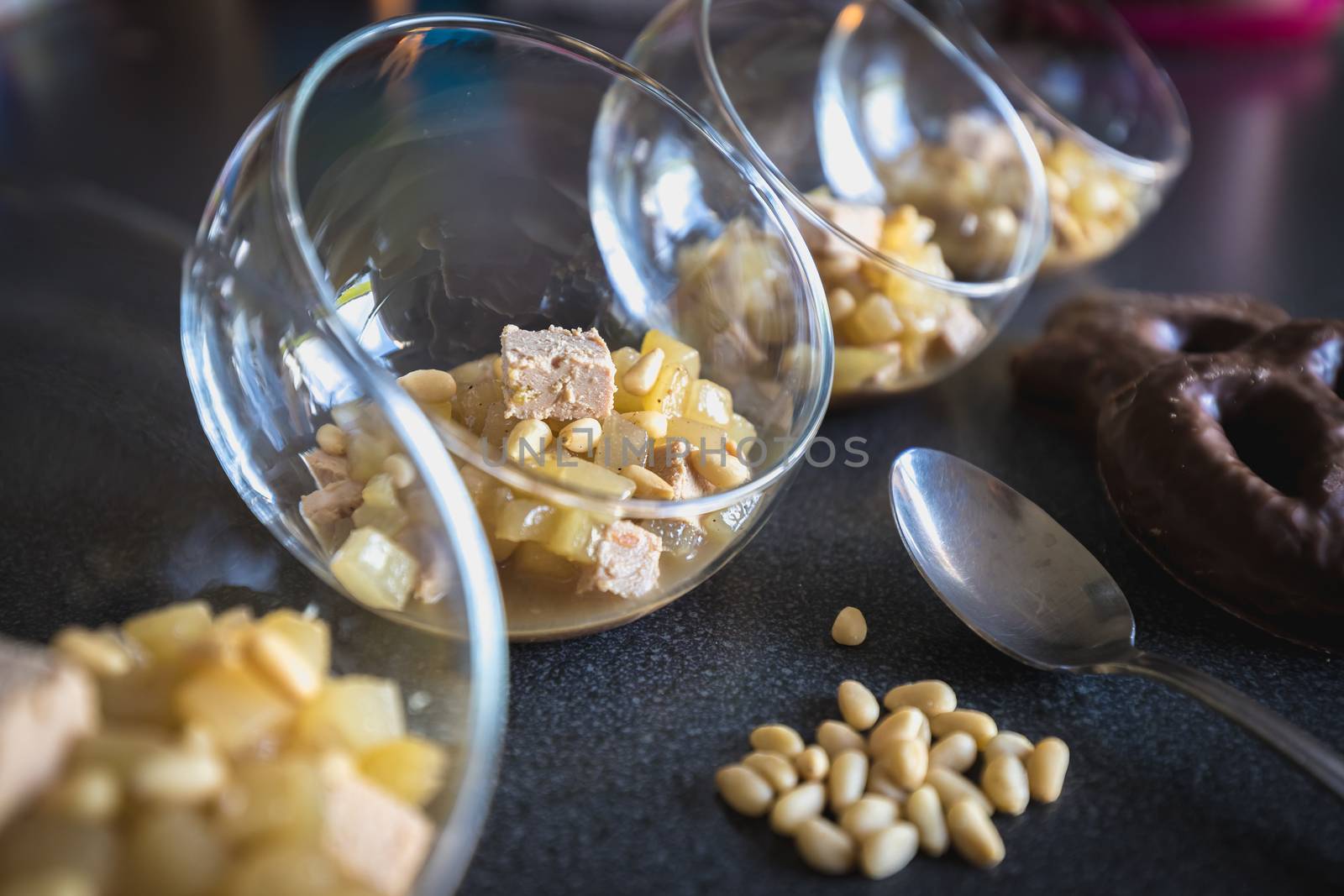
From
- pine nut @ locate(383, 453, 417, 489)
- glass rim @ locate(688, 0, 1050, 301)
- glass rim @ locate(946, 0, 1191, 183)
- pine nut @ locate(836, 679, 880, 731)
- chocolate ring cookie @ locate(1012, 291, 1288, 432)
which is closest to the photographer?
pine nut @ locate(383, 453, 417, 489)

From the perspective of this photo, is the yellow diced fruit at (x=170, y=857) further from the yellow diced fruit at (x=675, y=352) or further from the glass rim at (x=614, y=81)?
the yellow diced fruit at (x=675, y=352)

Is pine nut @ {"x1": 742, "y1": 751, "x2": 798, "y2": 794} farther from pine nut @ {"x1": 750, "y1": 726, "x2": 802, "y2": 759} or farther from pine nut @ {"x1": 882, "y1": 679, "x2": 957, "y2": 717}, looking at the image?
pine nut @ {"x1": 882, "y1": 679, "x2": 957, "y2": 717}

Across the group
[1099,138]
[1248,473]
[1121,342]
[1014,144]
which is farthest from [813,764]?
[1099,138]

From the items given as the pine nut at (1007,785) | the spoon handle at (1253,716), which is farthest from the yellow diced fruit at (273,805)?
the spoon handle at (1253,716)

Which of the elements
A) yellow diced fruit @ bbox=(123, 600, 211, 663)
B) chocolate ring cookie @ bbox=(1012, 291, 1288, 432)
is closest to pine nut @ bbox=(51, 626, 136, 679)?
yellow diced fruit @ bbox=(123, 600, 211, 663)

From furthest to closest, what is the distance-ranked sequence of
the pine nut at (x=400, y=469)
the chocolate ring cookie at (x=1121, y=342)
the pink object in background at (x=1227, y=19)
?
1. the pink object in background at (x=1227, y=19)
2. the chocolate ring cookie at (x=1121, y=342)
3. the pine nut at (x=400, y=469)

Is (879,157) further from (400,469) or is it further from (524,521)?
(400,469)
